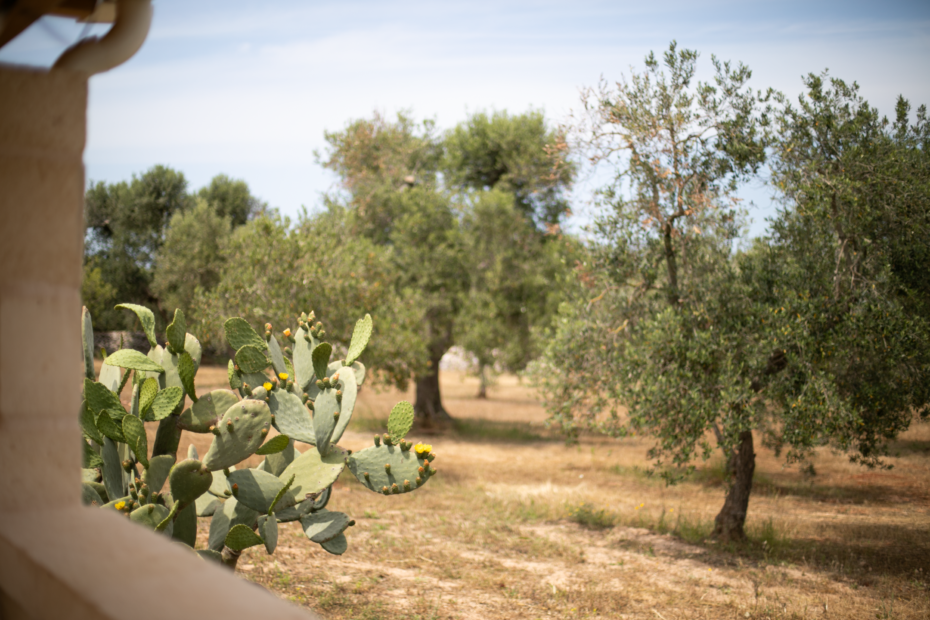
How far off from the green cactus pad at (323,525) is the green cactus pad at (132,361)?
4.56 ft

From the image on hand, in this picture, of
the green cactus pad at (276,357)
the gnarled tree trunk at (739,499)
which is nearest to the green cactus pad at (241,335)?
the green cactus pad at (276,357)

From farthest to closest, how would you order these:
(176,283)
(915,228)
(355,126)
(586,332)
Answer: (176,283) < (355,126) < (586,332) < (915,228)

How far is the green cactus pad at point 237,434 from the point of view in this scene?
3.69m

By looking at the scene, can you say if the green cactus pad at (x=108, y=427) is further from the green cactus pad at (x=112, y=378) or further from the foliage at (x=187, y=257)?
the foliage at (x=187, y=257)

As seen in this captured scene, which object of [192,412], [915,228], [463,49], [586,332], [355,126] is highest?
[355,126]

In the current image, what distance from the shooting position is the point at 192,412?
158 inches

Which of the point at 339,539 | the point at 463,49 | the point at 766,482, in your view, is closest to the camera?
the point at 339,539

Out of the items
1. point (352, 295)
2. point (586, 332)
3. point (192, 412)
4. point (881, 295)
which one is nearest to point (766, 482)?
Answer: point (586, 332)

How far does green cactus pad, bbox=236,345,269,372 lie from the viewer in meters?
4.37

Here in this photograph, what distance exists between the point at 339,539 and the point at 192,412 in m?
1.33

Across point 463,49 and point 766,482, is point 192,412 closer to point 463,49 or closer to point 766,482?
point 463,49

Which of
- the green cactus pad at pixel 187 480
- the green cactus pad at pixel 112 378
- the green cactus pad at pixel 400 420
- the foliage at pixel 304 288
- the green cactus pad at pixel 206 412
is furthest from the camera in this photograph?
the foliage at pixel 304 288

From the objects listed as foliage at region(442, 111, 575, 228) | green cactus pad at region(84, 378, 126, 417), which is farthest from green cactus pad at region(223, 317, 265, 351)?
foliage at region(442, 111, 575, 228)

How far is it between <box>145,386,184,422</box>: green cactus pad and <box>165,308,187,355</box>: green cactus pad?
41 centimetres
